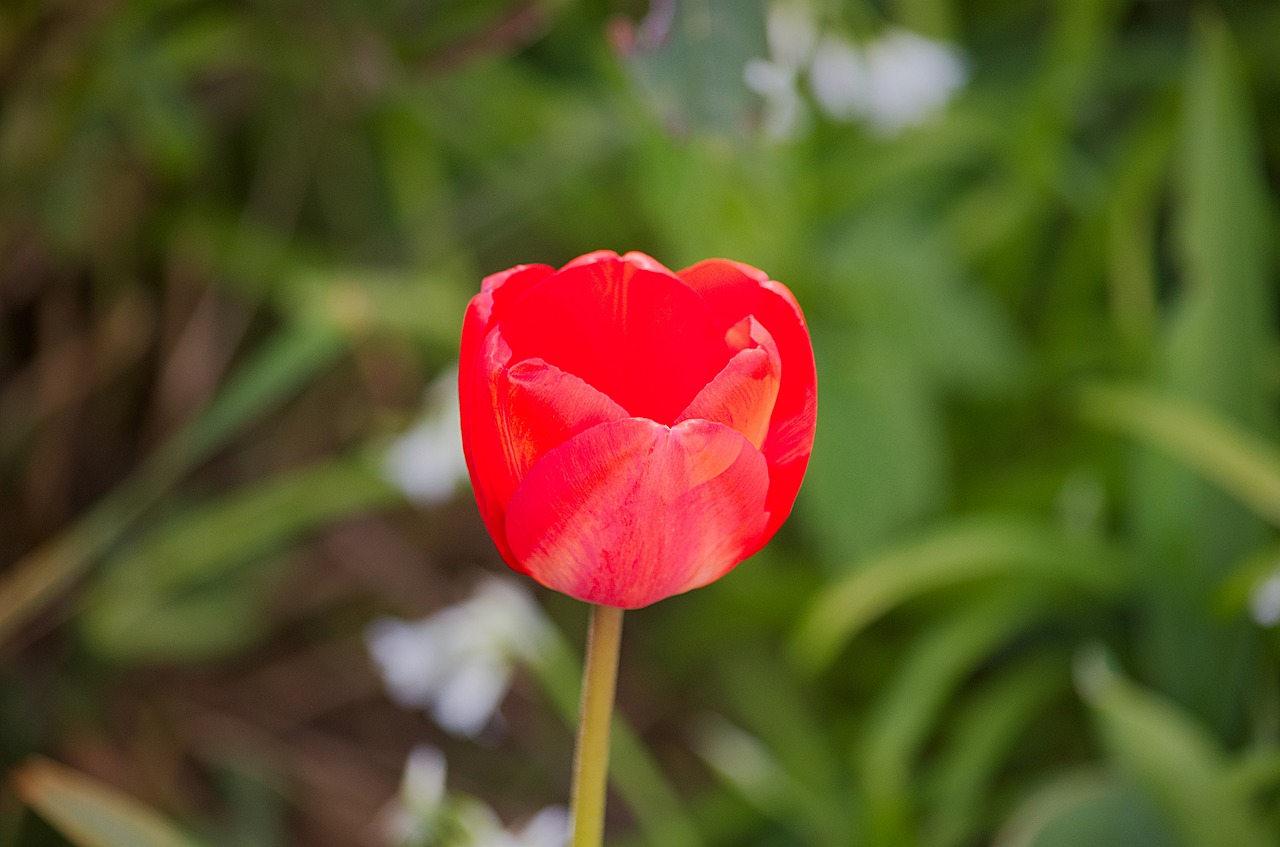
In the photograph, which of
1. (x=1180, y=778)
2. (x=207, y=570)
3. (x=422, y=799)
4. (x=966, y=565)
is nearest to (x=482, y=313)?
(x=422, y=799)

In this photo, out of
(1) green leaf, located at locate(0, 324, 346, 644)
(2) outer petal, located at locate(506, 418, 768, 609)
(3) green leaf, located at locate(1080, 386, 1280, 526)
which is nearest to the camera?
(2) outer petal, located at locate(506, 418, 768, 609)

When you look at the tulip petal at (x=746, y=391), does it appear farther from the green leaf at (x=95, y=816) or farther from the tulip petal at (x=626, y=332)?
the green leaf at (x=95, y=816)

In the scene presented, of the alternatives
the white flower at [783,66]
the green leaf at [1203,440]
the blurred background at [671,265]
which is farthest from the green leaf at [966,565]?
the white flower at [783,66]

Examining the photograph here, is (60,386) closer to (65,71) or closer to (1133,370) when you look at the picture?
(65,71)

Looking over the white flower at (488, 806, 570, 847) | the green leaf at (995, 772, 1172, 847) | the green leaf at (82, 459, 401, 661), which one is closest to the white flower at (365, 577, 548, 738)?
the white flower at (488, 806, 570, 847)

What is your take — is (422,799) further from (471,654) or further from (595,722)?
(595,722)

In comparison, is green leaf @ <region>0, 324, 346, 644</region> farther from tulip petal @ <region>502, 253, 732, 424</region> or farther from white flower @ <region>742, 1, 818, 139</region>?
tulip petal @ <region>502, 253, 732, 424</region>

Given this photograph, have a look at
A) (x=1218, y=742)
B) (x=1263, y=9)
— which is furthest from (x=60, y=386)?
(x=1263, y=9)

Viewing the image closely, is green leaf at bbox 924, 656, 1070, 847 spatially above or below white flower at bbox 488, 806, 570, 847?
below
